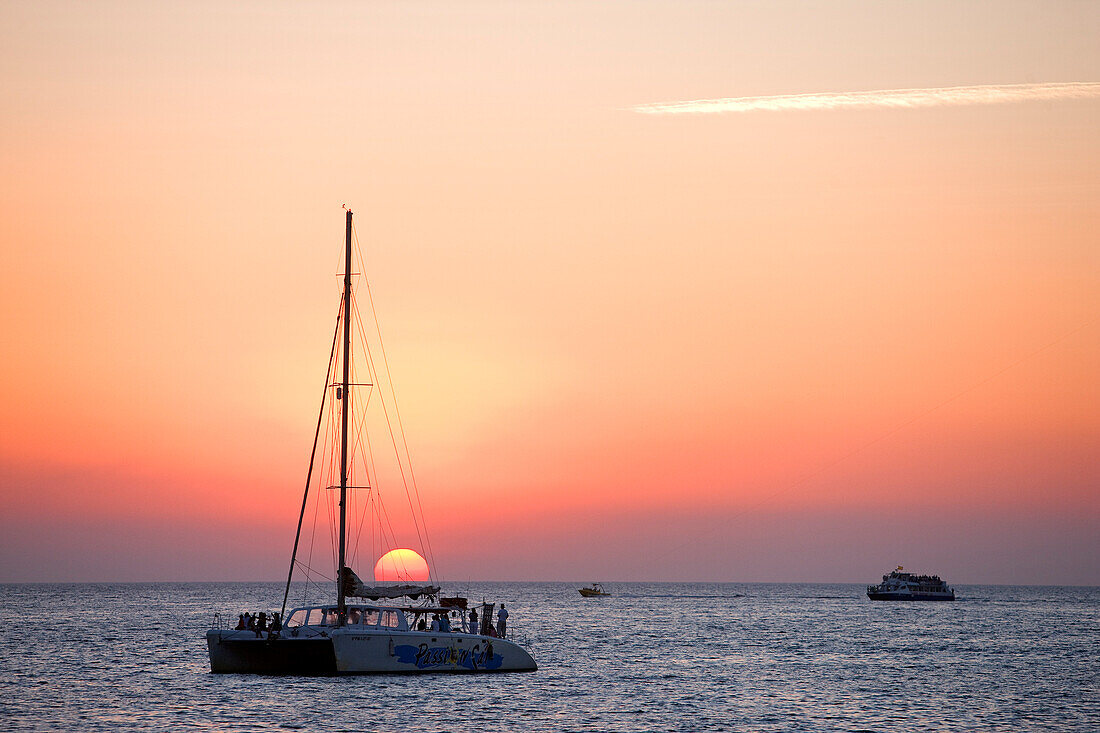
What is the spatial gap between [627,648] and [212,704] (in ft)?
143

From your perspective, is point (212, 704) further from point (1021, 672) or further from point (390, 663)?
point (1021, 672)

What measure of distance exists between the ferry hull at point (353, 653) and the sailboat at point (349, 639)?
43mm

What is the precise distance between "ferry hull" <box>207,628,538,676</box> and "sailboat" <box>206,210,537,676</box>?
0.04m

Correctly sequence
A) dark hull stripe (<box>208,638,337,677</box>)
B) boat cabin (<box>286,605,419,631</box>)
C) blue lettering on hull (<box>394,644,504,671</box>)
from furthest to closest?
blue lettering on hull (<box>394,644,504,671</box>)
boat cabin (<box>286,605,419,631</box>)
dark hull stripe (<box>208,638,337,677</box>)

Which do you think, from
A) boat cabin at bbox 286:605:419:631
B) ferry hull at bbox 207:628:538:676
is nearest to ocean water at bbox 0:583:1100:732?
ferry hull at bbox 207:628:538:676

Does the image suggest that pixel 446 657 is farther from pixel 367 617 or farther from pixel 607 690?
pixel 607 690

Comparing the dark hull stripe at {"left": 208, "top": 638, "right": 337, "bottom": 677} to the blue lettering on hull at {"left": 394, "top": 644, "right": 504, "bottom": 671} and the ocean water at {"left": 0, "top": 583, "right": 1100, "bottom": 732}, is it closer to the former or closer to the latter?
the ocean water at {"left": 0, "top": 583, "right": 1100, "bottom": 732}

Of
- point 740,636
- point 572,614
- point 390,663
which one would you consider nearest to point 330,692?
point 390,663

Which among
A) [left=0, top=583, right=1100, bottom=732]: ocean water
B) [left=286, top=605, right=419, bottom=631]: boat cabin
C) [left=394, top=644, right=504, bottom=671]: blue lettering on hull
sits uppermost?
[left=286, top=605, right=419, bottom=631]: boat cabin

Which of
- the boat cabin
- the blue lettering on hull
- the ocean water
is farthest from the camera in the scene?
the blue lettering on hull

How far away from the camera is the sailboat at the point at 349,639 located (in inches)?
2055

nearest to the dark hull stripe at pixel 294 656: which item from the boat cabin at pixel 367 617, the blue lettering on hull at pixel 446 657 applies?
the boat cabin at pixel 367 617

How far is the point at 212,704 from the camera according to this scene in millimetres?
48906

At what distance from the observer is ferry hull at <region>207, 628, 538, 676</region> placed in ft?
171
